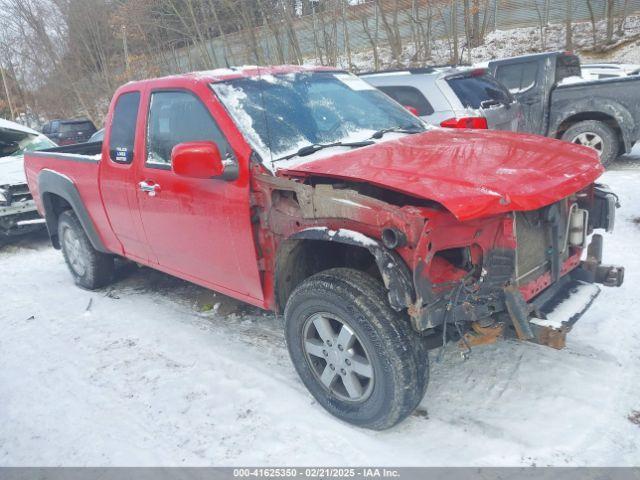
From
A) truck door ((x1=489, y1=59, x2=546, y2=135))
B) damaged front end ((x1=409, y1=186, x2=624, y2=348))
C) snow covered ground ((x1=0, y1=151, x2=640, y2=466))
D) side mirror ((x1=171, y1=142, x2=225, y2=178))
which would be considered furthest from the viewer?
truck door ((x1=489, y1=59, x2=546, y2=135))

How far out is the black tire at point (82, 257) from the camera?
17.5 feet

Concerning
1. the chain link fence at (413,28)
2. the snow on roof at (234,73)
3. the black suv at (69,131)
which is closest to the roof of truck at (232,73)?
the snow on roof at (234,73)

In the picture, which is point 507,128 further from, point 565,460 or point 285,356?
point 565,460

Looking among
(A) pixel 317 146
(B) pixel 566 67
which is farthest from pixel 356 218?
(B) pixel 566 67

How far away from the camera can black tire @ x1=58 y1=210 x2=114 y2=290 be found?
534 cm

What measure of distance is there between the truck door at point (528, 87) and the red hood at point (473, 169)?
17.5 ft

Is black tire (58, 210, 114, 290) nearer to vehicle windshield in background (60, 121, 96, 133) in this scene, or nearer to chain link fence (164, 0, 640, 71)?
chain link fence (164, 0, 640, 71)

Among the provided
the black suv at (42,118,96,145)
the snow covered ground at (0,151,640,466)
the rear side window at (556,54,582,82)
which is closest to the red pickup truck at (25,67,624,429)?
the snow covered ground at (0,151,640,466)

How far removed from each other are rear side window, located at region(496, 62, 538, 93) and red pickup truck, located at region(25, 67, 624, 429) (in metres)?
5.08

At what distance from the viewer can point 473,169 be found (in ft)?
8.80

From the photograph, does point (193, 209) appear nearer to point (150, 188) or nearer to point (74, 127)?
point (150, 188)

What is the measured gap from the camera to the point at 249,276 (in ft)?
11.2

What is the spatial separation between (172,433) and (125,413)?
0.43 m

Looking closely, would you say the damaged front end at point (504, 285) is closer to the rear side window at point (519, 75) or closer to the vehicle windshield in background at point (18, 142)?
the rear side window at point (519, 75)
